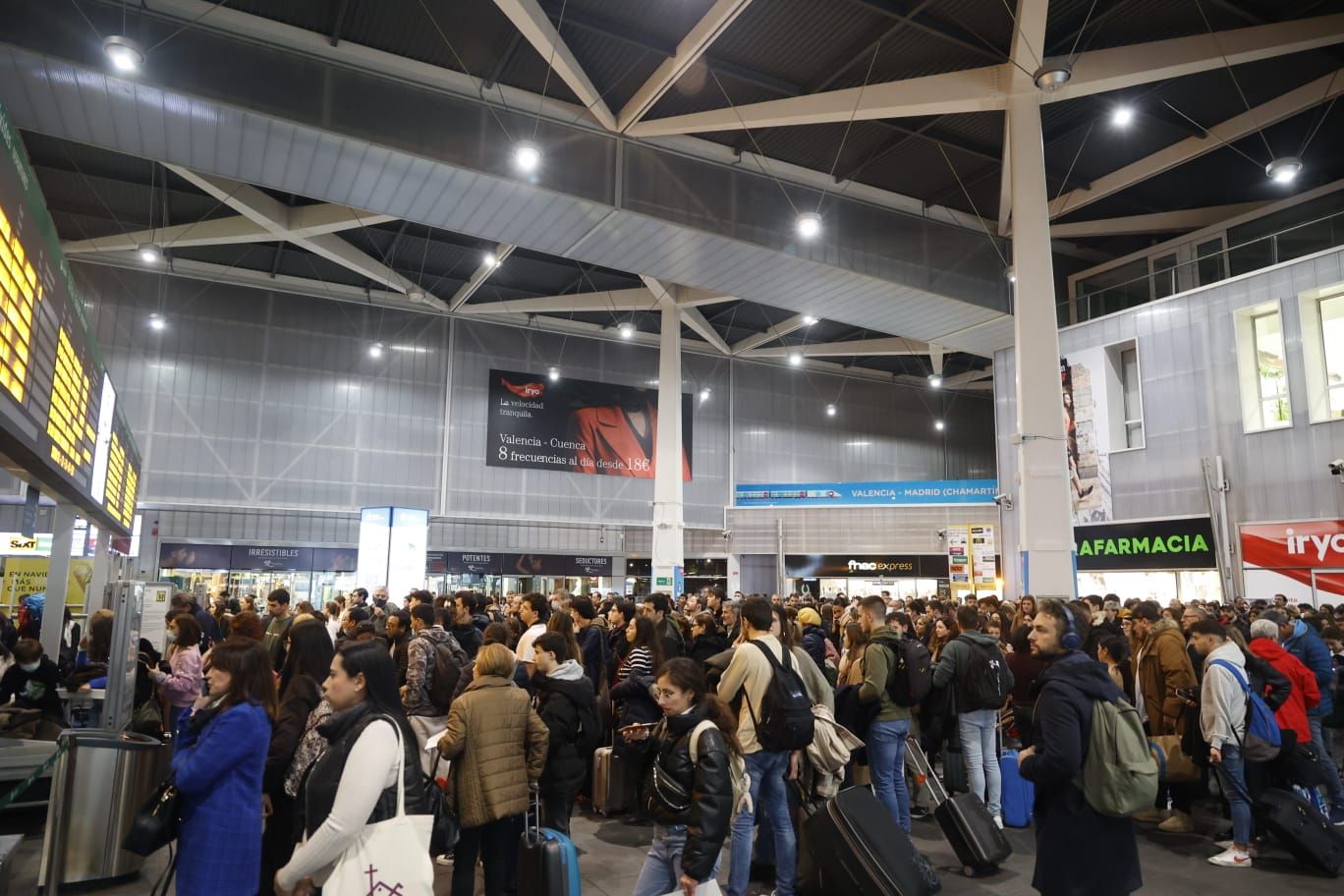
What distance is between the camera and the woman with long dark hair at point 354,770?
2578 mm

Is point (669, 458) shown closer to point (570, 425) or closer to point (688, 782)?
point (570, 425)

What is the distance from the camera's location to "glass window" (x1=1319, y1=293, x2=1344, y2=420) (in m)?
15.3

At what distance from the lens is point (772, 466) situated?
1206 inches

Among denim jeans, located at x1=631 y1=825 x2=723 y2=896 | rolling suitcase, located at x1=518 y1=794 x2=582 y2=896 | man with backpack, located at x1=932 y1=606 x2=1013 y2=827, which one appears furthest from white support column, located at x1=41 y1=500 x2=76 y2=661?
man with backpack, located at x1=932 y1=606 x2=1013 y2=827

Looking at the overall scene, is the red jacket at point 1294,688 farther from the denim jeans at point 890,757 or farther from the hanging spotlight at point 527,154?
the hanging spotlight at point 527,154

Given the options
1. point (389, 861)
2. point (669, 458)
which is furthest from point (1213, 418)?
point (389, 861)

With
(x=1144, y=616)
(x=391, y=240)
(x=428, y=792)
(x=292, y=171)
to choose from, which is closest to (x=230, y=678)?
(x=428, y=792)

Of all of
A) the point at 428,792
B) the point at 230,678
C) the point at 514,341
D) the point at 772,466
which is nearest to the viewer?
the point at 230,678

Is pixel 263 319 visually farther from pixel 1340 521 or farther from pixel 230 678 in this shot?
pixel 1340 521

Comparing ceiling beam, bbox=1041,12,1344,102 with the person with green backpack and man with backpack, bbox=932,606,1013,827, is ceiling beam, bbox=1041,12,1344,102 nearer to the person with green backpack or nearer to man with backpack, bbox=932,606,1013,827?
man with backpack, bbox=932,606,1013,827

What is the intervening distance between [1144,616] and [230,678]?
7167mm

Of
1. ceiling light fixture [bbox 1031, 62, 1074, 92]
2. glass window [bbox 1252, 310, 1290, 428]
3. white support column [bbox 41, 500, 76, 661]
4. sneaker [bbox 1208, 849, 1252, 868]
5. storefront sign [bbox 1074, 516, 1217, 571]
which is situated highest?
ceiling light fixture [bbox 1031, 62, 1074, 92]

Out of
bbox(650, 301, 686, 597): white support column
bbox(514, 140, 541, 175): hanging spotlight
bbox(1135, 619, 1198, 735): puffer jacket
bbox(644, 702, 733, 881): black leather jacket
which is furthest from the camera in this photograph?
bbox(650, 301, 686, 597): white support column

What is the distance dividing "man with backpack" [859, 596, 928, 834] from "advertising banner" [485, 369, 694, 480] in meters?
21.4
